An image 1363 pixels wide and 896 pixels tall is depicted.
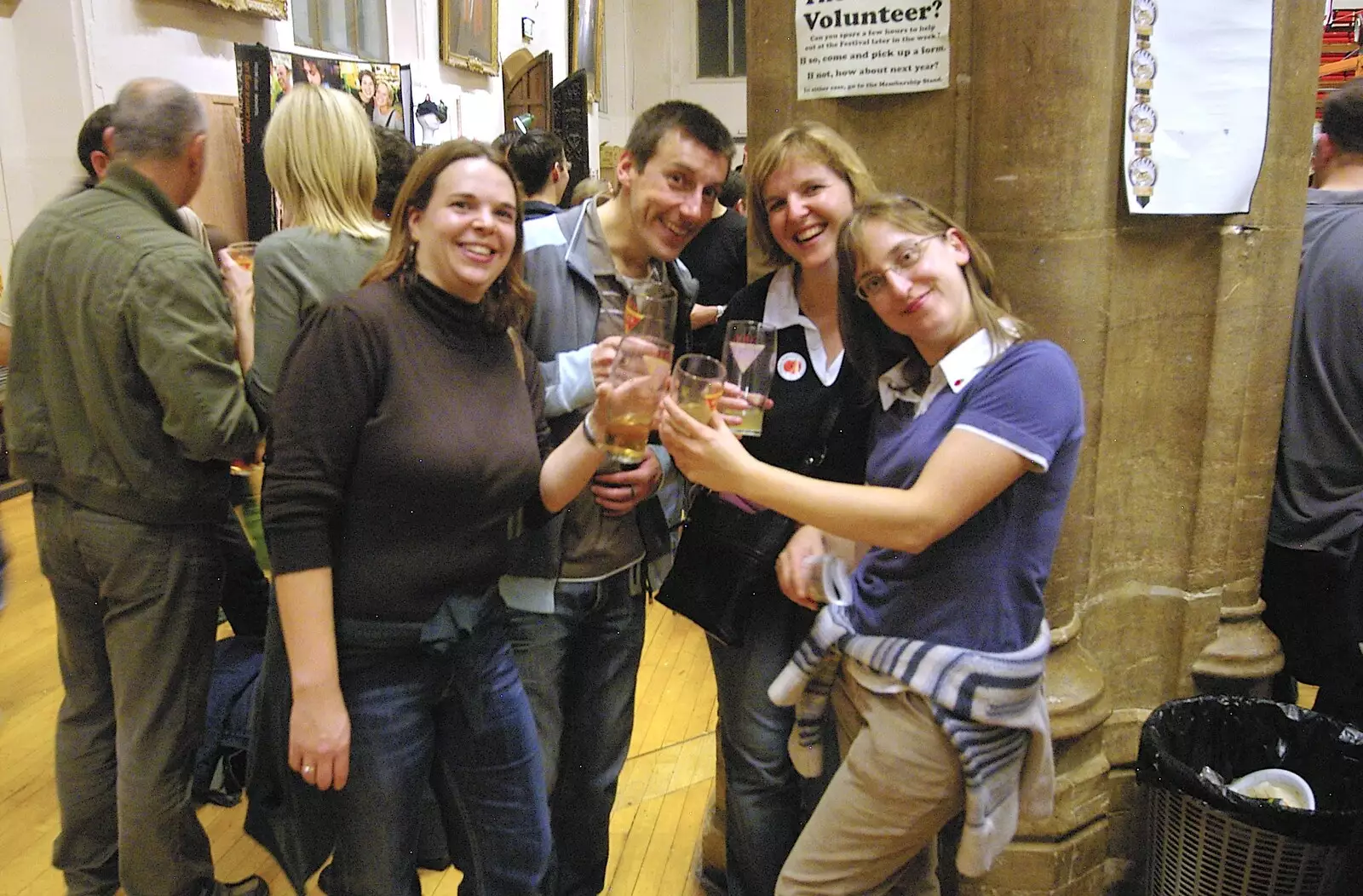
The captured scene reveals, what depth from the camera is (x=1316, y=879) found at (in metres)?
1.95

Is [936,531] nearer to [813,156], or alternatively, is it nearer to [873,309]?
[873,309]

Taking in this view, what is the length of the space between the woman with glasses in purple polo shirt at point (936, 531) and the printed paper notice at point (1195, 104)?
2.31 ft

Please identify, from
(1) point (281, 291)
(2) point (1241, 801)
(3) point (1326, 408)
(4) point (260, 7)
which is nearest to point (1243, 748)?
(2) point (1241, 801)

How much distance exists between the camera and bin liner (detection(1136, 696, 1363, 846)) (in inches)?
81.8

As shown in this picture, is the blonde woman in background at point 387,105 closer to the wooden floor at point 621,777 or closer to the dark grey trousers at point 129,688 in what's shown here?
the wooden floor at point 621,777

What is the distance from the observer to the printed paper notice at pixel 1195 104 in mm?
1974

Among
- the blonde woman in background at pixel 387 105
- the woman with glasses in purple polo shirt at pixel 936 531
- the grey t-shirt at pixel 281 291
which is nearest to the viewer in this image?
the woman with glasses in purple polo shirt at pixel 936 531

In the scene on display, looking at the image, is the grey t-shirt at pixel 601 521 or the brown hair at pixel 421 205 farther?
the grey t-shirt at pixel 601 521

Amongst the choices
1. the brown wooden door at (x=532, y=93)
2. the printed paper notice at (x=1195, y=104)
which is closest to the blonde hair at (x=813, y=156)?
the printed paper notice at (x=1195, y=104)

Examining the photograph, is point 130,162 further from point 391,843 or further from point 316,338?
point 391,843

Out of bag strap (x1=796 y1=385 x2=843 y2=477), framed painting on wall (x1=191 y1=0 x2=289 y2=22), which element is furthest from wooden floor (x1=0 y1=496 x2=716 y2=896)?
framed painting on wall (x1=191 y1=0 x2=289 y2=22)

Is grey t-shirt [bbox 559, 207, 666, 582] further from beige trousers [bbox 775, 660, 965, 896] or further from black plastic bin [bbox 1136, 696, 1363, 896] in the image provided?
black plastic bin [bbox 1136, 696, 1363, 896]

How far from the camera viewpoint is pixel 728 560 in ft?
6.24

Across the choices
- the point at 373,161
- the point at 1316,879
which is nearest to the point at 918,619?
the point at 1316,879
